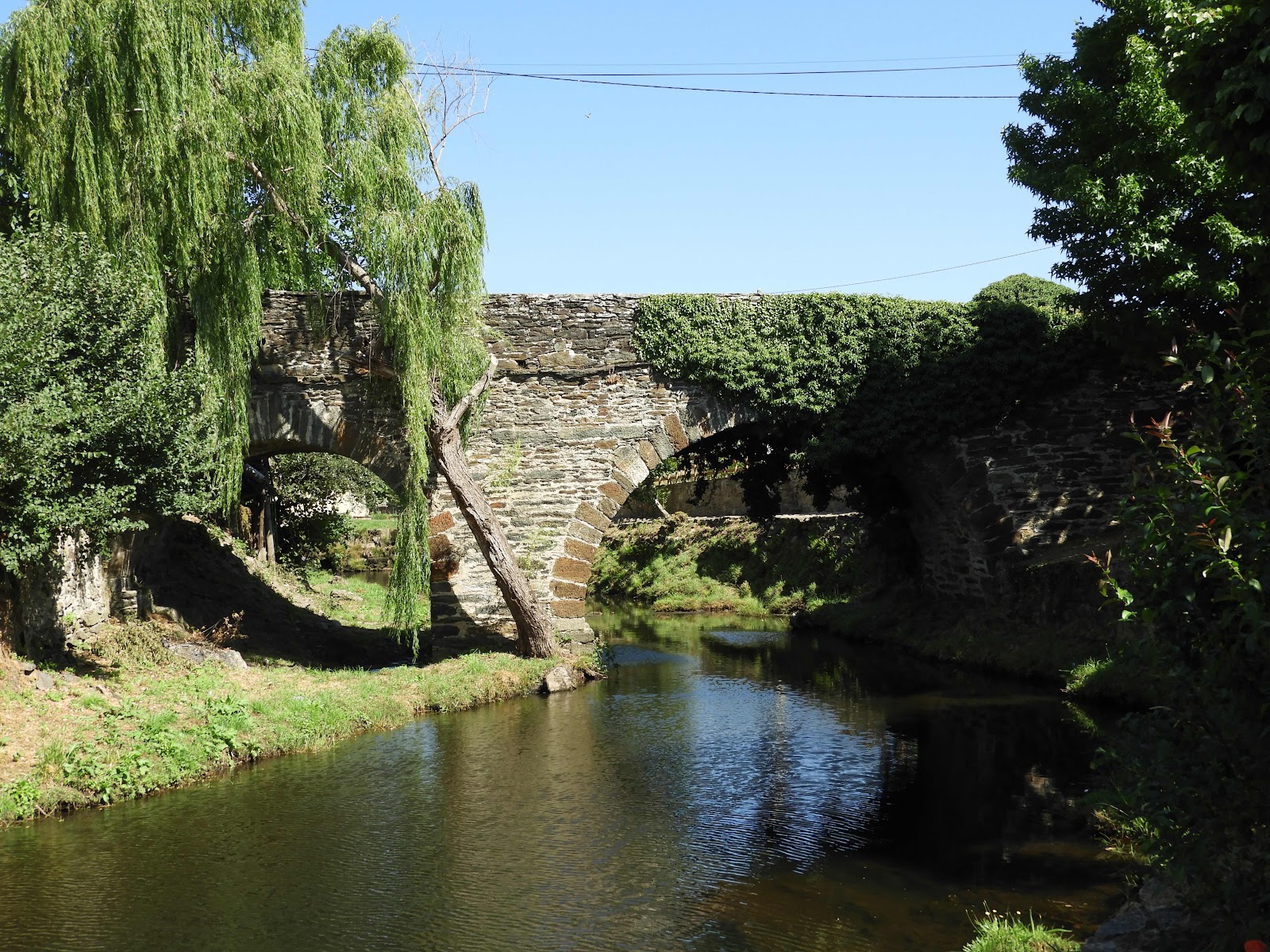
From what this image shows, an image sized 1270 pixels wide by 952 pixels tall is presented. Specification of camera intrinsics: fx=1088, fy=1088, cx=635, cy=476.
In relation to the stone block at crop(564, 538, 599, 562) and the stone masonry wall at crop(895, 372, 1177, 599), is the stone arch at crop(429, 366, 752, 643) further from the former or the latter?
the stone masonry wall at crop(895, 372, 1177, 599)

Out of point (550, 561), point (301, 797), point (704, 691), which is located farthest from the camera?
point (550, 561)

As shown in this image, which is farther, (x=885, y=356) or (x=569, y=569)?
Result: (x=885, y=356)

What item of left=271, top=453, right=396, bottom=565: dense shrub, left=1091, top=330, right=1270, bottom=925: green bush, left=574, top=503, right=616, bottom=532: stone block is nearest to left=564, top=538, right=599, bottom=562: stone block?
left=574, top=503, right=616, bottom=532: stone block

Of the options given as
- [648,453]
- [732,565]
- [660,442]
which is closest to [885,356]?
[660,442]

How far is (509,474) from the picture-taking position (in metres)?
11.7

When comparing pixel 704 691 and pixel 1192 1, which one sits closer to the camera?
pixel 1192 1

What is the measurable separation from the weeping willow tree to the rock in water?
50cm

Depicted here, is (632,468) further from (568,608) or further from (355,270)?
(355,270)

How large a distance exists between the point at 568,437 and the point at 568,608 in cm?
183

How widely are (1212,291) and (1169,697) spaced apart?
632cm

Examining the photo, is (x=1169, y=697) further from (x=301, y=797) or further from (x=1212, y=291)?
(x=1212, y=291)

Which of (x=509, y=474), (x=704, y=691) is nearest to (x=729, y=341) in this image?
(x=509, y=474)

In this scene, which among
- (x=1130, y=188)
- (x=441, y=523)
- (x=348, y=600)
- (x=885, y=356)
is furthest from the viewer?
(x=348, y=600)

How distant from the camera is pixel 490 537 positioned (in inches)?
429
